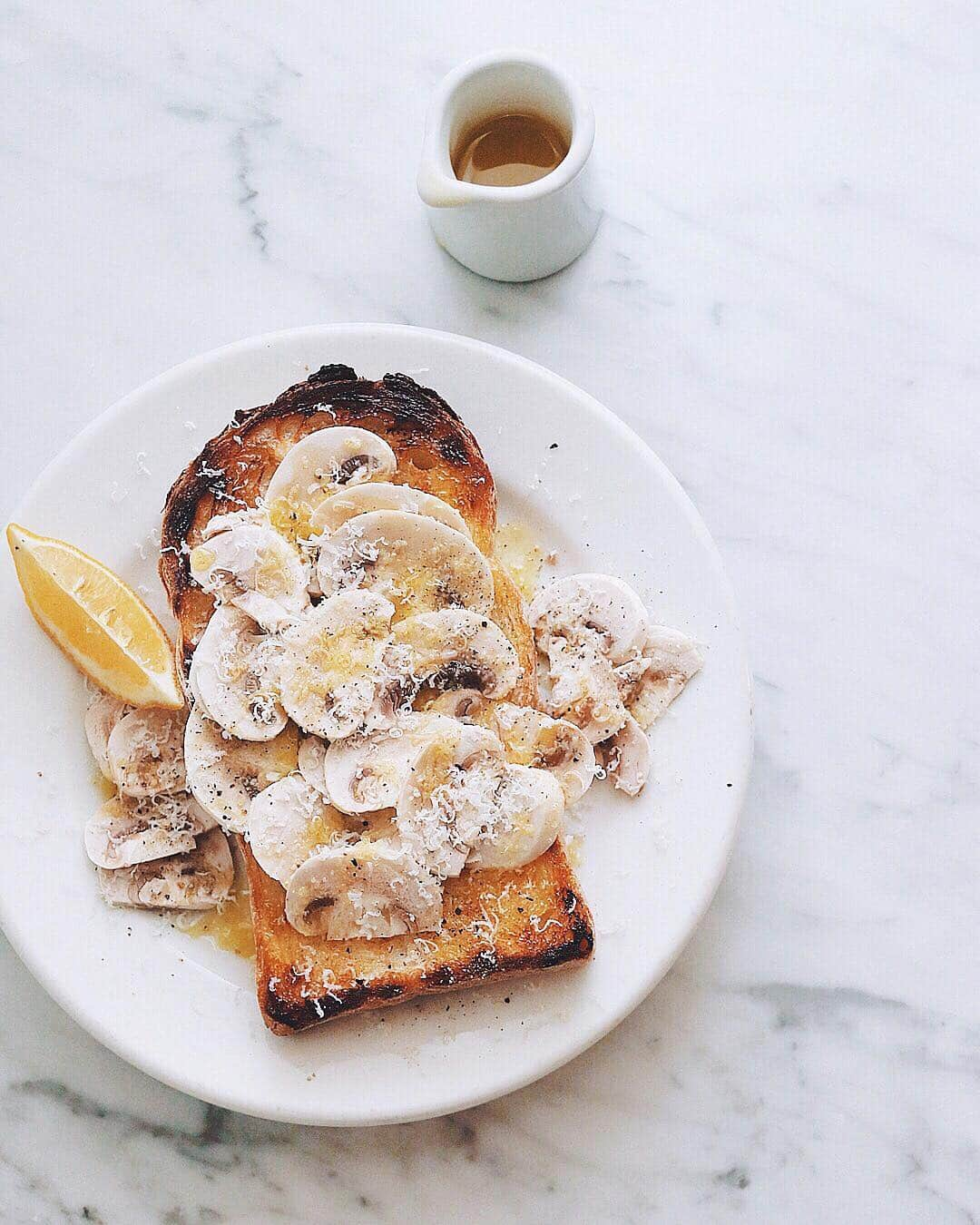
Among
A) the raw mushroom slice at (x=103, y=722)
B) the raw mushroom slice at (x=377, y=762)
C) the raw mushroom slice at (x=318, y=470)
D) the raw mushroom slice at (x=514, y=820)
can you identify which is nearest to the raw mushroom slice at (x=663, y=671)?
the raw mushroom slice at (x=514, y=820)

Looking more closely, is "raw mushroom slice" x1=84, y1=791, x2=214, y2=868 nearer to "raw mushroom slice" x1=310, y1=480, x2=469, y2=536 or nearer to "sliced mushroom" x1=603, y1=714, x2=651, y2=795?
"raw mushroom slice" x1=310, y1=480, x2=469, y2=536

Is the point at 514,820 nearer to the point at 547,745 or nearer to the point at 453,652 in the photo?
the point at 547,745

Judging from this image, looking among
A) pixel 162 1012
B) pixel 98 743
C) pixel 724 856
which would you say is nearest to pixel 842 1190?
pixel 724 856

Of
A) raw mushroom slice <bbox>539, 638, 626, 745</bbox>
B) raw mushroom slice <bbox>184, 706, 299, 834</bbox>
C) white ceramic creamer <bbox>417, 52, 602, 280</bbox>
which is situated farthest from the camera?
white ceramic creamer <bbox>417, 52, 602, 280</bbox>

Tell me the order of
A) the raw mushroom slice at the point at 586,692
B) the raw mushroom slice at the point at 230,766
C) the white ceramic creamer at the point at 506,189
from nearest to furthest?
the raw mushroom slice at the point at 230,766 < the raw mushroom slice at the point at 586,692 < the white ceramic creamer at the point at 506,189

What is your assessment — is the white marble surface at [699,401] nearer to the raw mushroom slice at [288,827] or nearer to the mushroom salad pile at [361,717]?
the mushroom salad pile at [361,717]

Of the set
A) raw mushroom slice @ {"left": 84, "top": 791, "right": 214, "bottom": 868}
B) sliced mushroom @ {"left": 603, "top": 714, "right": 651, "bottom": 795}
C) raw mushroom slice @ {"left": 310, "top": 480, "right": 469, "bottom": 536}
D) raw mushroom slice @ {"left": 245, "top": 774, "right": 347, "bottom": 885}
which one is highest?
raw mushroom slice @ {"left": 310, "top": 480, "right": 469, "bottom": 536}

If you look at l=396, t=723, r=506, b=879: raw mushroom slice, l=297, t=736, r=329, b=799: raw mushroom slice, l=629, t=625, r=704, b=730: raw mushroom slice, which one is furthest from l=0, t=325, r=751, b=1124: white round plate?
l=297, t=736, r=329, b=799: raw mushroom slice
